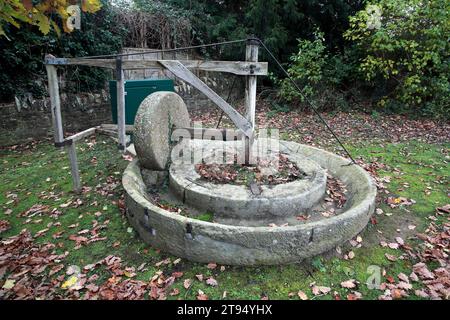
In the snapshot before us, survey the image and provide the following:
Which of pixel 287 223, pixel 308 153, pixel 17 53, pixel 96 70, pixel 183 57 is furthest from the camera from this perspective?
pixel 183 57

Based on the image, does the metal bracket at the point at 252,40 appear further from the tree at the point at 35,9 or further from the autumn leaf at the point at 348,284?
the autumn leaf at the point at 348,284

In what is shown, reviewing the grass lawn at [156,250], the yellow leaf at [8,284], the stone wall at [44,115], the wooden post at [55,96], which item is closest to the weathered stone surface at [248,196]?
the grass lawn at [156,250]

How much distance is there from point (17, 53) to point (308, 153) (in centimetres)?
678

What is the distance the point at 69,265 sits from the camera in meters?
3.24

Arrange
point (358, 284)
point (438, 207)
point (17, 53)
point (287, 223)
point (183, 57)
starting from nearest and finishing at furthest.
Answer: point (358, 284) → point (287, 223) → point (438, 207) → point (17, 53) → point (183, 57)

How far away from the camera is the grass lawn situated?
290 centimetres

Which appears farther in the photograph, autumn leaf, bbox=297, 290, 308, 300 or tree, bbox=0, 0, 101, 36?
autumn leaf, bbox=297, 290, 308, 300

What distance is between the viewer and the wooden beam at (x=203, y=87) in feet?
12.5

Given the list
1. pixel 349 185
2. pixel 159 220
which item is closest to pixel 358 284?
pixel 349 185

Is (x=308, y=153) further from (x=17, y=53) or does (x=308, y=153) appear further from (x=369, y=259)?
(x=17, y=53)

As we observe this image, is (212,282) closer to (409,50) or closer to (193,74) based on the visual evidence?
(193,74)

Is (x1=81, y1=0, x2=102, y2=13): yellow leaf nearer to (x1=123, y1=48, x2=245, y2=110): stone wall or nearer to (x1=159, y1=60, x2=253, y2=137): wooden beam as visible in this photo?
(x1=159, y1=60, x2=253, y2=137): wooden beam

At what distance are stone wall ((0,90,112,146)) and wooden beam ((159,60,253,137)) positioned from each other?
485cm

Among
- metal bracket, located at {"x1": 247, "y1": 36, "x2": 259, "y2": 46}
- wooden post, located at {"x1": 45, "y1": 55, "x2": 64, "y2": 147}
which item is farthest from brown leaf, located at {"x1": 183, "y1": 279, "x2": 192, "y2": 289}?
metal bracket, located at {"x1": 247, "y1": 36, "x2": 259, "y2": 46}
